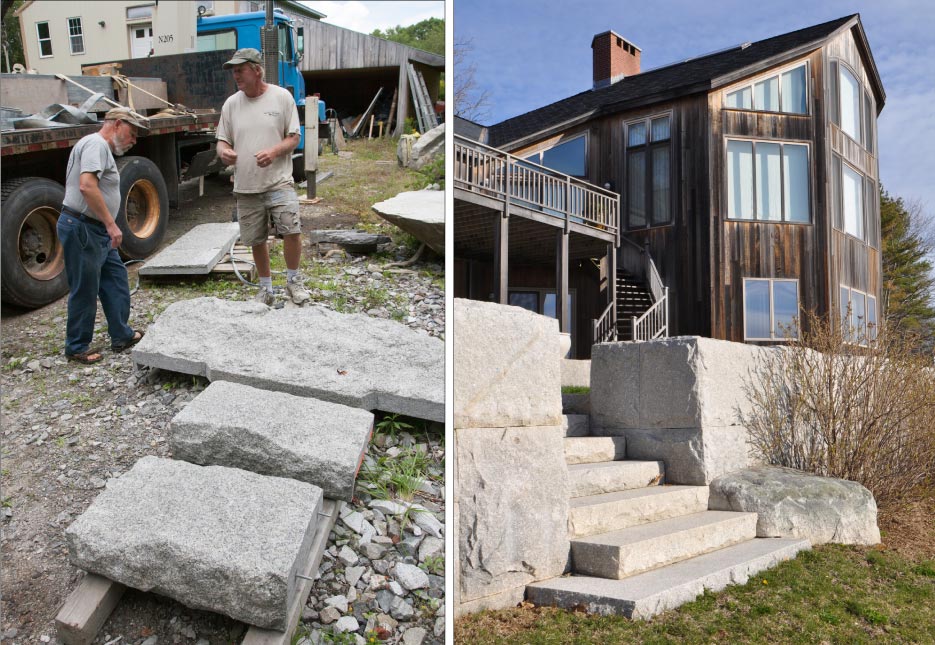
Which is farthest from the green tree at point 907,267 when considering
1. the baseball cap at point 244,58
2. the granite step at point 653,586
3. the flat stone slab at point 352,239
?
the baseball cap at point 244,58

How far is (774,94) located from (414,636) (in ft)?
22.9

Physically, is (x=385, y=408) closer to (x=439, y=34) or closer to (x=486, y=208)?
(x=439, y=34)

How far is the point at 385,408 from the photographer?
220cm

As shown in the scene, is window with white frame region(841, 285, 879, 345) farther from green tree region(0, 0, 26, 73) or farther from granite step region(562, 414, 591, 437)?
green tree region(0, 0, 26, 73)

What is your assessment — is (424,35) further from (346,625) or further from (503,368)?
(346,625)

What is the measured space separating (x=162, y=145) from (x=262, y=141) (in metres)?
0.37

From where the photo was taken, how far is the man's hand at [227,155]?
2080 millimetres

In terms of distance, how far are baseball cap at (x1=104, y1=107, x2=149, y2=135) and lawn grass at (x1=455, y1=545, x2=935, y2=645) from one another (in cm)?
223

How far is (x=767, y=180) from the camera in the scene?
7.03 meters

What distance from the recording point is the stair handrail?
23.7 ft

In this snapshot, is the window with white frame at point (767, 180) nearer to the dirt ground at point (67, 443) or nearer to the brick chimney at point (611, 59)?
the brick chimney at point (611, 59)

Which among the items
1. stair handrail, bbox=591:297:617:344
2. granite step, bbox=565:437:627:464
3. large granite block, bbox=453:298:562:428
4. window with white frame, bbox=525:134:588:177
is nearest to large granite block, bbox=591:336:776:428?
granite step, bbox=565:437:627:464

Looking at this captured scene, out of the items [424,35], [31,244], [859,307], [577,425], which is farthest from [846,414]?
[31,244]

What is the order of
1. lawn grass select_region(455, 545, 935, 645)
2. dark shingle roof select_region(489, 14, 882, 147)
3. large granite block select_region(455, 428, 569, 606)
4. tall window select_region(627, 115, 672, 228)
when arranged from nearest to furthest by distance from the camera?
lawn grass select_region(455, 545, 935, 645)
large granite block select_region(455, 428, 569, 606)
dark shingle roof select_region(489, 14, 882, 147)
tall window select_region(627, 115, 672, 228)
